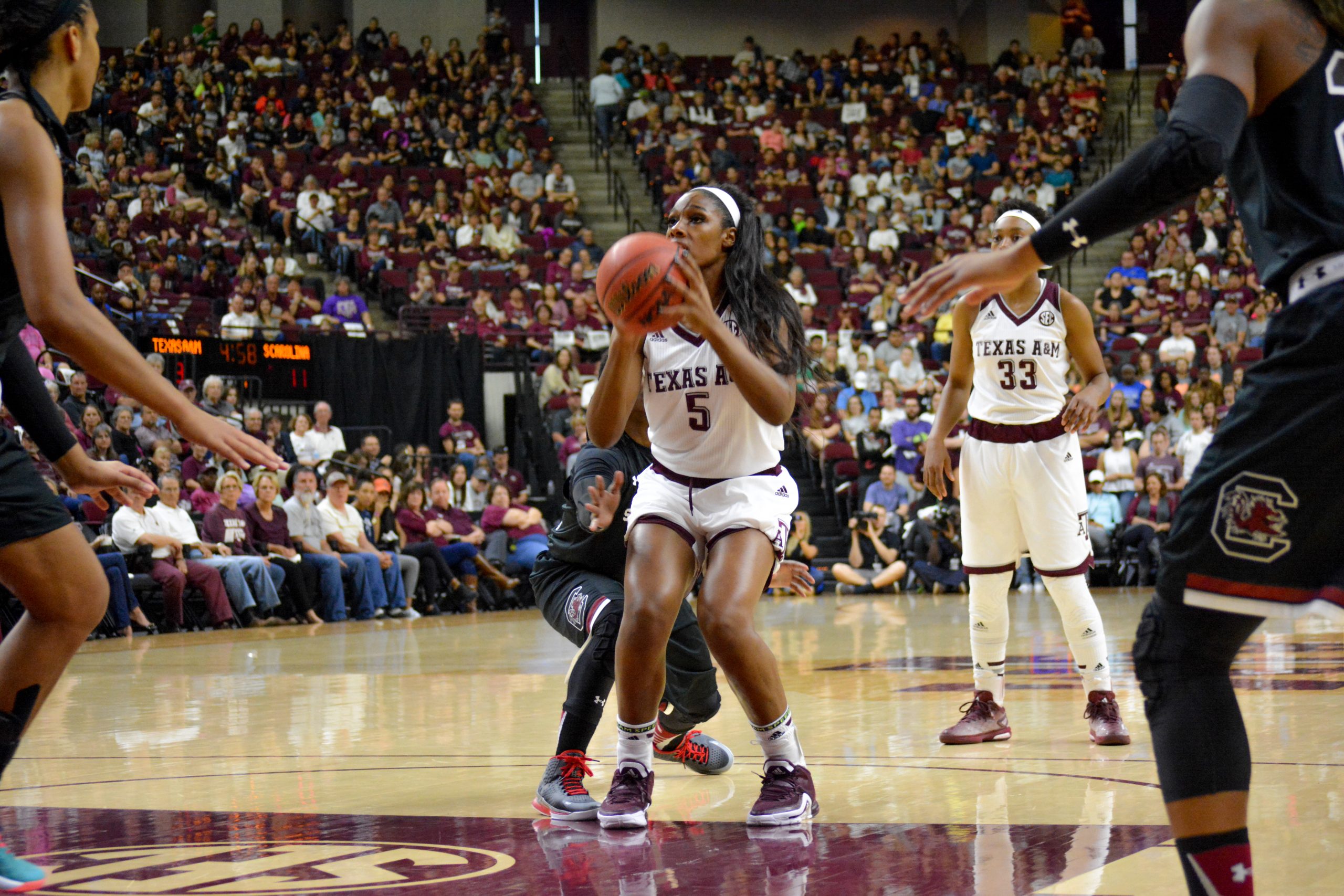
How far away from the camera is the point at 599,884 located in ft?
10.1

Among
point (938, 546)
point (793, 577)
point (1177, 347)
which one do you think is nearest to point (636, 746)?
point (793, 577)

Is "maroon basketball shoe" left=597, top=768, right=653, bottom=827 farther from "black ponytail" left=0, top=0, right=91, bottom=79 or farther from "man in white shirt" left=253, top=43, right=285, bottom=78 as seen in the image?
"man in white shirt" left=253, top=43, right=285, bottom=78

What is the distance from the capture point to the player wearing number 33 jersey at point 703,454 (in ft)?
13.1

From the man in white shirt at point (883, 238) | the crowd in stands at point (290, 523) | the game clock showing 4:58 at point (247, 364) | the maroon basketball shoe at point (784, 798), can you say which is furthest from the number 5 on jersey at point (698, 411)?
the man in white shirt at point (883, 238)

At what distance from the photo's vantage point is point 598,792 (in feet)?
14.4

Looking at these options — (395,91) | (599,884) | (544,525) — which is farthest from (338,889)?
(395,91)

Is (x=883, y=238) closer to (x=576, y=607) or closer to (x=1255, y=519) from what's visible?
(x=576, y=607)

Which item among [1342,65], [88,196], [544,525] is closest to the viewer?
[1342,65]

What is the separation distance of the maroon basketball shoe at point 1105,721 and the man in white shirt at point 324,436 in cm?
1069

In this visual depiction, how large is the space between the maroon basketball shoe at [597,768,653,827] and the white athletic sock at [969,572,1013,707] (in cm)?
195

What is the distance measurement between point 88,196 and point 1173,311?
14374 millimetres

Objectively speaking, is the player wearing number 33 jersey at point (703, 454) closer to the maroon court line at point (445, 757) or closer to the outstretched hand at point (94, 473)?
the maroon court line at point (445, 757)

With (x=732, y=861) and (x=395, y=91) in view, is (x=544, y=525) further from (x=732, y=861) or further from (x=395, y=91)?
(x=732, y=861)

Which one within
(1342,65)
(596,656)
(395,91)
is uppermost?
(395,91)
